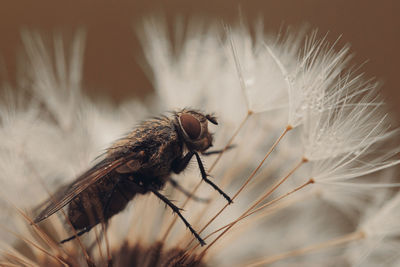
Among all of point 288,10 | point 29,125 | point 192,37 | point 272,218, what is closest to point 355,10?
point 288,10

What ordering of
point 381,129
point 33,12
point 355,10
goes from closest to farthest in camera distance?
point 381,129, point 355,10, point 33,12

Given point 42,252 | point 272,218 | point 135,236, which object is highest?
point 42,252

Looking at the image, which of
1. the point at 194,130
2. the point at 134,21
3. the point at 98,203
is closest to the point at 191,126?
the point at 194,130

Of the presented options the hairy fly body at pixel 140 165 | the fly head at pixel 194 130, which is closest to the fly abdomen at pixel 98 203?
the hairy fly body at pixel 140 165

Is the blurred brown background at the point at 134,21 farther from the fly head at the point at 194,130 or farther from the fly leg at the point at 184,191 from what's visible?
the fly head at the point at 194,130

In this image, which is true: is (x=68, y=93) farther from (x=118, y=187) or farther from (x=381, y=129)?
(x=381, y=129)
